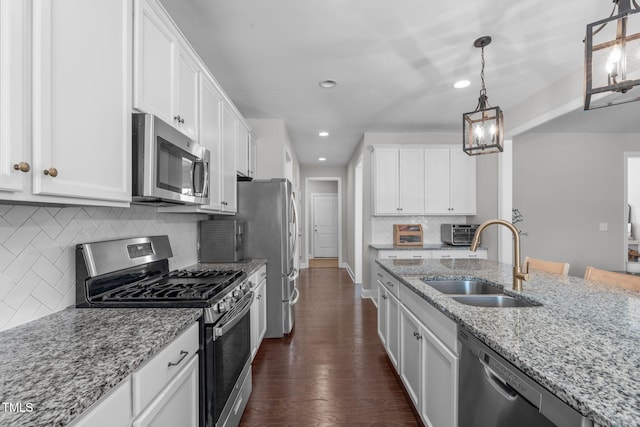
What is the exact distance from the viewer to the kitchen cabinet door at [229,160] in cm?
265

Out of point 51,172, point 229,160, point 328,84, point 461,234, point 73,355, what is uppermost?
point 328,84

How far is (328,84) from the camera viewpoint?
119 inches

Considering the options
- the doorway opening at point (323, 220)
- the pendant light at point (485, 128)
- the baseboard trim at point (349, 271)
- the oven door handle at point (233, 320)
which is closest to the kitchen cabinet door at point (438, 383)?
the oven door handle at point (233, 320)

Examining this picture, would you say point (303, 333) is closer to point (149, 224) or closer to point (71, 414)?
point (149, 224)

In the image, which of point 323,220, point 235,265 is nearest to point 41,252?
point 235,265

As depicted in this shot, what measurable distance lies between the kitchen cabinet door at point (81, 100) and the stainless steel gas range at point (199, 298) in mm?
470

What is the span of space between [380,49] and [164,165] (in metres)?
1.88

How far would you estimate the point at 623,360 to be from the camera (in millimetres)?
844

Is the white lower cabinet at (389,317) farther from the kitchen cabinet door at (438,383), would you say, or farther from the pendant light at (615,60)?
the pendant light at (615,60)

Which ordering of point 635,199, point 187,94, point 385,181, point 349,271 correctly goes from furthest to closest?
1. point 349,271
2. point 635,199
3. point 385,181
4. point 187,94

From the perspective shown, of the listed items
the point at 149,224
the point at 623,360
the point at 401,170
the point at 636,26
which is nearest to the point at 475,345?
the point at 623,360

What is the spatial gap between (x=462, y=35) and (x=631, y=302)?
1.95m

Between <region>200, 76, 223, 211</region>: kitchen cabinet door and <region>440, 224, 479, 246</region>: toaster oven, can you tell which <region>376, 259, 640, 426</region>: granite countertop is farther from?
<region>440, 224, 479, 246</region>: toaster oven

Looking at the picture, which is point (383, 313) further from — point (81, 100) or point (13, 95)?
point (13, 95)
